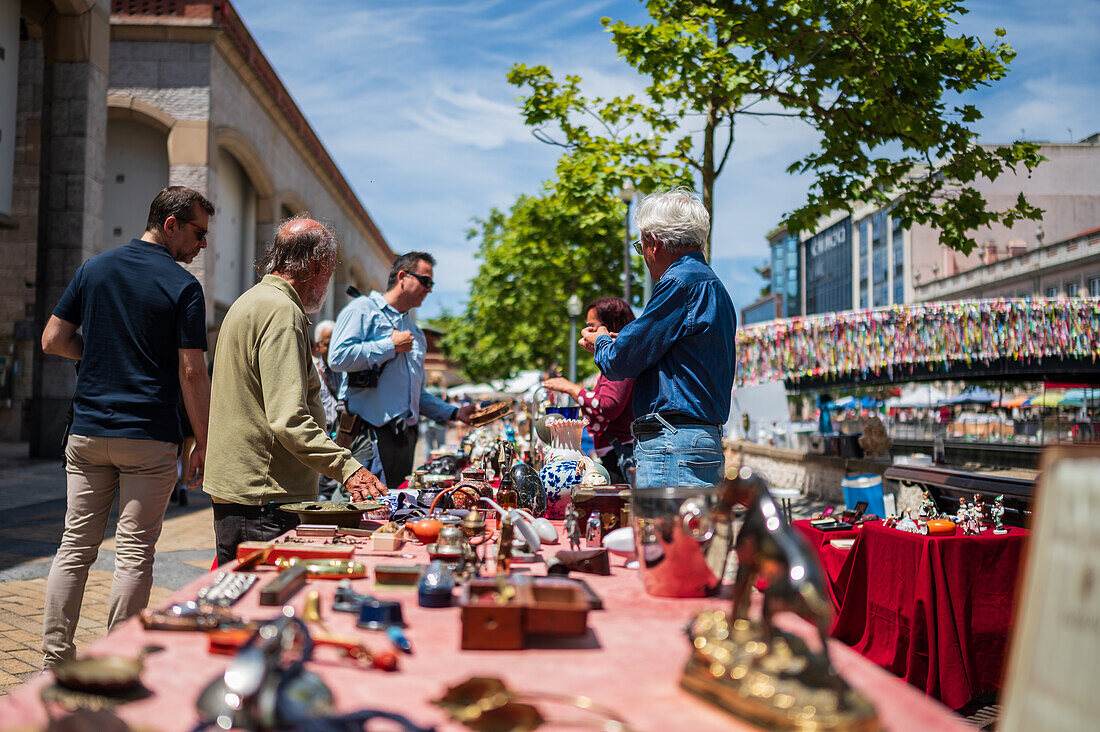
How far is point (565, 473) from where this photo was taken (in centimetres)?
277

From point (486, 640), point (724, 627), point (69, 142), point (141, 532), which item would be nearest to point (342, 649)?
point (486, 640)

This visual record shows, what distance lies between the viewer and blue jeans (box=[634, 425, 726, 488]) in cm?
262

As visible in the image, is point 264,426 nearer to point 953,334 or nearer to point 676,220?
point 676,220

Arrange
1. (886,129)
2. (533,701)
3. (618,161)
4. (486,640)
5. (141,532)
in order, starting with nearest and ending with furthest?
(533,701) → (486,640) → (141,532) → (886,129) → (618,161)

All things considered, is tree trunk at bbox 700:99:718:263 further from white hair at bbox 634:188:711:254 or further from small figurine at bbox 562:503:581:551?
small figurine at bbox 562:503:581:551

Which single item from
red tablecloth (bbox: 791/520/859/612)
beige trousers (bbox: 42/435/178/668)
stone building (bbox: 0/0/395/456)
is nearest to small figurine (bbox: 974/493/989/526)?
red tablecloth (bbox: 791/520/859/612)

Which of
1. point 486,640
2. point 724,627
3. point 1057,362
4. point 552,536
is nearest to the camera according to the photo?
point 724,627

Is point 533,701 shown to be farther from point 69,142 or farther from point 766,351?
point 69,142

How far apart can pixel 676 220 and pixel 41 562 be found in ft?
18.0

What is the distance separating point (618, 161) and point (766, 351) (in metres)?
6.30

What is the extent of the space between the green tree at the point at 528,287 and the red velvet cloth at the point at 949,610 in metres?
13.5

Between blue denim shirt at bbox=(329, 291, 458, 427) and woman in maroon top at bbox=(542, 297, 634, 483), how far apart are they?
3.14ft

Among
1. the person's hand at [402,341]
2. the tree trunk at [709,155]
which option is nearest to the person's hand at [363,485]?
the person's hand at [402,341]

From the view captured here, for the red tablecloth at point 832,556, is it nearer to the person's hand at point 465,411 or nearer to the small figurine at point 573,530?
the person's hand at point 465,411
